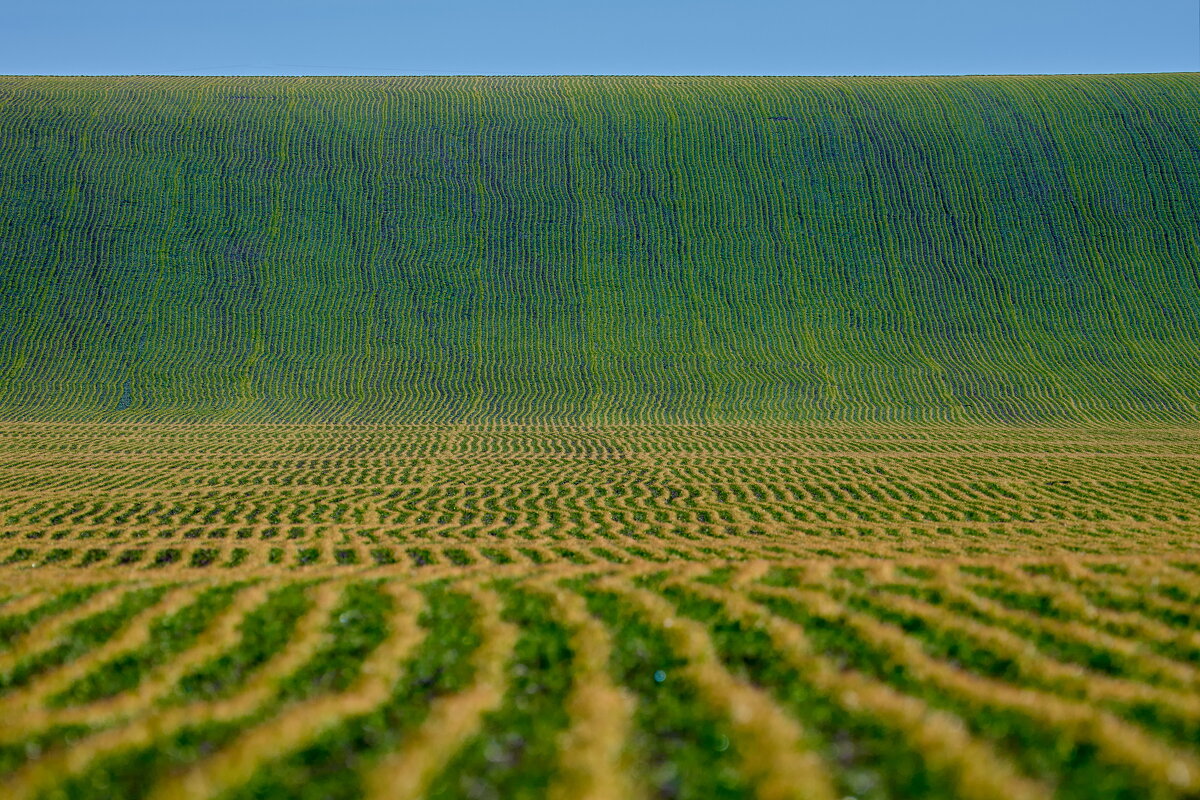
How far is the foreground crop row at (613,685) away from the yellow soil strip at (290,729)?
0.02 meters

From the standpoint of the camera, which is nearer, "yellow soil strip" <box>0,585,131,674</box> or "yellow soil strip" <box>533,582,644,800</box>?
"yellow soil strip" <box>533,582,644,800</box>

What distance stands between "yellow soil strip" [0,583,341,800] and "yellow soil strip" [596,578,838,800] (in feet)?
12.6

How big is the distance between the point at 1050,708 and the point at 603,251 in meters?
74.3

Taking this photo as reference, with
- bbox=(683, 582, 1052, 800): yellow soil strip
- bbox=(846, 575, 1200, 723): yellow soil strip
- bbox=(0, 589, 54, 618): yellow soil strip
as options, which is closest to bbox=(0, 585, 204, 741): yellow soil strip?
bbox=(0, 589, 54, 618): yellow soil strip

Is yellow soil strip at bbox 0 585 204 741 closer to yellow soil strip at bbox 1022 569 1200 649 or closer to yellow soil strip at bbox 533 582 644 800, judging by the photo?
yellow soil strip at bbox 533 582 644 800

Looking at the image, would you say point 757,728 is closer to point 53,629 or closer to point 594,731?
point 594,731

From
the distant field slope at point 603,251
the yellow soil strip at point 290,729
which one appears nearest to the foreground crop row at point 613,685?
the yellow soil strip at point 290,729

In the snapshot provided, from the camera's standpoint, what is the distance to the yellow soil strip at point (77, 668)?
25.8 feet

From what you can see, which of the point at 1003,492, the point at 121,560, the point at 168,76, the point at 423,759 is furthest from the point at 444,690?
the point at 168,76

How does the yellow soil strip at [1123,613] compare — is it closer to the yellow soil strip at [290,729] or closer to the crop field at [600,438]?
the crop field at [600,438]

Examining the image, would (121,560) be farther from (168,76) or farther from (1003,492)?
(168,76)

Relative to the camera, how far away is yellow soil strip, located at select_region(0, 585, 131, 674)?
954cm

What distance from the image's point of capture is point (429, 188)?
8419cm

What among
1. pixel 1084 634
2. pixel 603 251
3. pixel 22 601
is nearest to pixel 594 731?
pixel 1084 634
